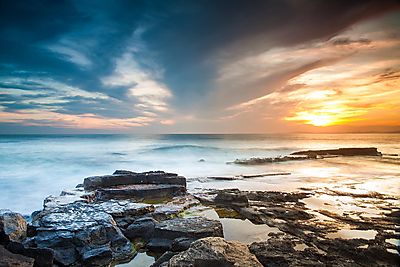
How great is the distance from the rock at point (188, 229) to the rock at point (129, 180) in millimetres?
4067

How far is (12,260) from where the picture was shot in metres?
3.55

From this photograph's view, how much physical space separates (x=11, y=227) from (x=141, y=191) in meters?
4.35

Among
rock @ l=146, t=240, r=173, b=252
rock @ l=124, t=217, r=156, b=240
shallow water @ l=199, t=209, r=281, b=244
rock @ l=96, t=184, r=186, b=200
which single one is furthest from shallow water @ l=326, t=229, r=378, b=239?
rock @ l=96, t=184, r=186, b=200

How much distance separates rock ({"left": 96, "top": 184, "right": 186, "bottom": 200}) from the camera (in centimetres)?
852

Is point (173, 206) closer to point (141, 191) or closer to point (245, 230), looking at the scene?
point (141, 191)

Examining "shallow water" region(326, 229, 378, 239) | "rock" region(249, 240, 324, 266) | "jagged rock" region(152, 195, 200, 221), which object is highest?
"rock" region(249, 240, 324, 266)

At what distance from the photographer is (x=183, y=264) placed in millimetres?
3500

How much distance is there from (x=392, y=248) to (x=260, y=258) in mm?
2422

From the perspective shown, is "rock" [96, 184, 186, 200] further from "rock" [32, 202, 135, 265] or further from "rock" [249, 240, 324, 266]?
"rock" [249, 240, 324, 266]

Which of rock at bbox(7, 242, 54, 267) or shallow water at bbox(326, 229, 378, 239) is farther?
shallow water at bbox(326, 229, 378, 239)

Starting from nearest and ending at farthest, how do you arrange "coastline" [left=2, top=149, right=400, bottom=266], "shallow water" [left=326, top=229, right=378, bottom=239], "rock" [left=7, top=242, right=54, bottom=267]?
"rock" [left=7, top=242, right=54, bottom=267] < "coastline" [left=2, top=149, right=400, bottom=266] < "shallow water" [left=326, top=229, right=378, bottom=239]

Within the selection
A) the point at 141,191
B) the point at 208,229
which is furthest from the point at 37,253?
the point at 141,191

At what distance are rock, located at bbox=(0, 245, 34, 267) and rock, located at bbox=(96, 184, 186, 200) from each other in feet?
15.0

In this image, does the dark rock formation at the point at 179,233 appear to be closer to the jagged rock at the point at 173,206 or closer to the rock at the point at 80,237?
the rock at the point at 80,237
